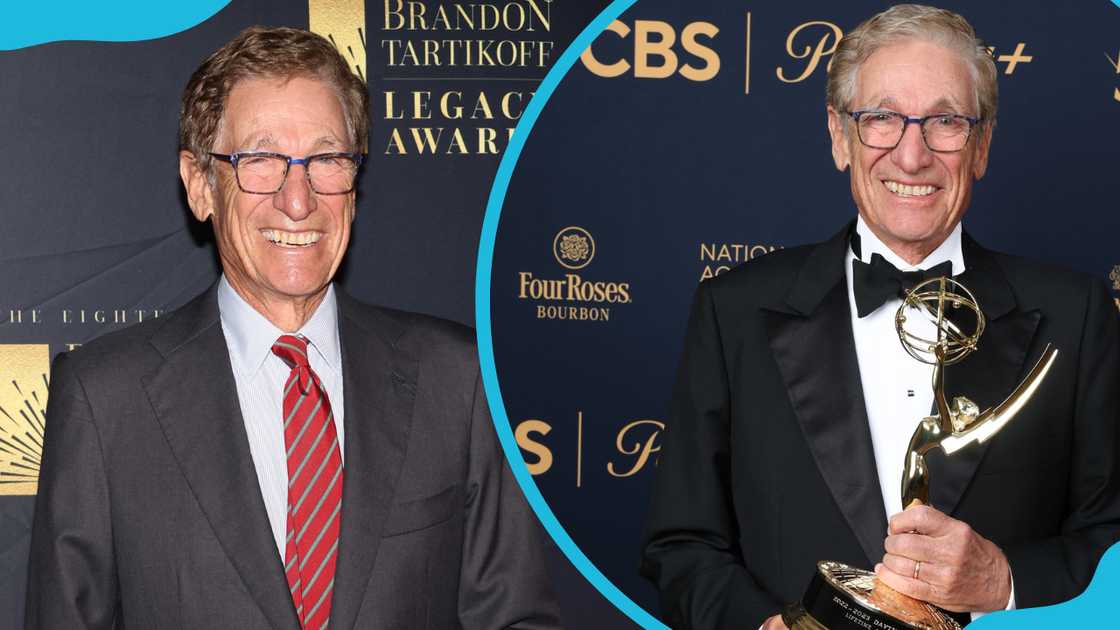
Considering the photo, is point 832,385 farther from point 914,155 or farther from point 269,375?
point 269,375

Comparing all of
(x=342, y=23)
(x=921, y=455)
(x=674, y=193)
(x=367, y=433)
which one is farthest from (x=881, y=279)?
(x=342, y=23)

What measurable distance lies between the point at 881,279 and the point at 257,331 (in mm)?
1007

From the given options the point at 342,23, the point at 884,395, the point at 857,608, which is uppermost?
the point at 342,23

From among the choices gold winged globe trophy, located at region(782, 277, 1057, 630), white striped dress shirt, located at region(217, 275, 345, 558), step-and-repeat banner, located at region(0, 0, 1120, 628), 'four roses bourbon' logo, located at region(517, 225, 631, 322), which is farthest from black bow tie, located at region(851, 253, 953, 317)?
white striped dress shirt, located at region(217, 275, 345, 558)

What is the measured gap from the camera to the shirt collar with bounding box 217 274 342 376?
2.01 meters

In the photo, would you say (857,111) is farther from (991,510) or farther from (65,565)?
(65,565)

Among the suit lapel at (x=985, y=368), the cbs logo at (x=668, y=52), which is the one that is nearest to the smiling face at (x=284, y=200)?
the cbs logo at (x=668, y=52)

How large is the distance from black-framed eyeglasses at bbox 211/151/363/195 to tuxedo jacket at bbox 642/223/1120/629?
641mm

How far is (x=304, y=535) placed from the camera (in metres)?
1.96

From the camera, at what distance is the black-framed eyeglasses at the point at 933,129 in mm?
1763

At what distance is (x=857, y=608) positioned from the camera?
1.61 meters

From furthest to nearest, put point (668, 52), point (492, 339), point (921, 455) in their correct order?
point (492, 339) → point (668, 52) → point (921, 455)

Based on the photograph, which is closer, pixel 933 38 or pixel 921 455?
pixel 921 455

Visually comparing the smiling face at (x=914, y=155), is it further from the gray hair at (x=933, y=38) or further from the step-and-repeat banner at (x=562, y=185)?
the step-and-repeat banner at (x=562, y=185)
